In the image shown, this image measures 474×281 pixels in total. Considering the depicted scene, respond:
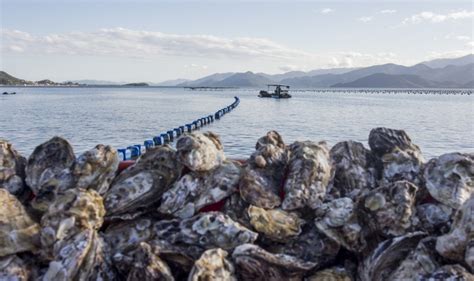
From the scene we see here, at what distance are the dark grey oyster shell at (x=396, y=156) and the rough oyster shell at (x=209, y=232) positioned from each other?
192 centimetres

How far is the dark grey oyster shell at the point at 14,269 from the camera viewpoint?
4.17m

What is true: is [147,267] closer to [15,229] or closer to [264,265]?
[264,265]

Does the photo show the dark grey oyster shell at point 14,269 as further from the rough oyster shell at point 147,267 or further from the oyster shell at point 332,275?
the oyster shell at point 332,275

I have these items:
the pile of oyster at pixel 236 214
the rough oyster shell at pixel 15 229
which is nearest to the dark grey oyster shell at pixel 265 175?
the pile of oyster at pixel 236 214

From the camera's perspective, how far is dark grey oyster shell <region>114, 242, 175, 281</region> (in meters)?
4.03

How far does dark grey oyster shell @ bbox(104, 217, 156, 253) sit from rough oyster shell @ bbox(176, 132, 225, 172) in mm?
759

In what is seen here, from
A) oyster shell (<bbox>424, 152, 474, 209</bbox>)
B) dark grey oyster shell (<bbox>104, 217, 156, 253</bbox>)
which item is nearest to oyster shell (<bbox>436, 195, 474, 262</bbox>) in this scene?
oyster shell (<bbox>424, 152, 474, 209</bbox>)

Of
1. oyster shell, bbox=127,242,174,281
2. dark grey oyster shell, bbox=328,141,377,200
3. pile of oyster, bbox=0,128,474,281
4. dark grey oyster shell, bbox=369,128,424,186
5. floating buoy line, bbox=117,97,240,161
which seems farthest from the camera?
floating buoy line, bbox=117,97,240,161

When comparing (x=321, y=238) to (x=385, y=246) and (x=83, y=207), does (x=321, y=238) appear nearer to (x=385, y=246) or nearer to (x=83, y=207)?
(x=385, y=246)

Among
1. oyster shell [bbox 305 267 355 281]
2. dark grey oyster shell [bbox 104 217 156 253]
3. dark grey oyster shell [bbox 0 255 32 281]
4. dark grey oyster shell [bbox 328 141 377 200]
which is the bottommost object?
oyster shell [bbox 305 267 355 281]

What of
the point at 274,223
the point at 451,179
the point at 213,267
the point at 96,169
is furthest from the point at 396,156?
the point at 96,169

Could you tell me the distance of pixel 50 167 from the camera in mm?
5359

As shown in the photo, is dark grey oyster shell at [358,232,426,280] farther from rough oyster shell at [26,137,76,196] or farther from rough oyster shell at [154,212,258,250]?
rough oyster shell at [26,137,76,196]

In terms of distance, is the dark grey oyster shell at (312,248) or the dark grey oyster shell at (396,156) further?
the dark grey oyster shell at (396,156)
